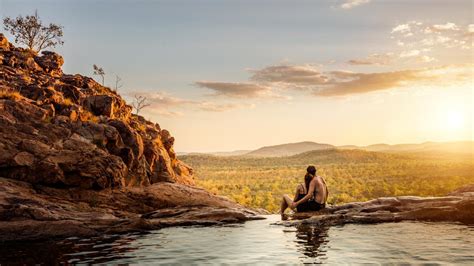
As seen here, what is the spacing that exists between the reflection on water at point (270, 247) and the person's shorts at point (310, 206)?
3.87 metres

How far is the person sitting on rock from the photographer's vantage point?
24.2 meters

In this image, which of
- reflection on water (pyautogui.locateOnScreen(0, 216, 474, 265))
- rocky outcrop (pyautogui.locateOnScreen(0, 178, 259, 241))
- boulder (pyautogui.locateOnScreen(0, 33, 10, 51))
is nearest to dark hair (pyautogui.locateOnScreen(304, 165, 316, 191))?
reflection on water (pyautogui.locateOnScreen(0, 216, 474, 265))

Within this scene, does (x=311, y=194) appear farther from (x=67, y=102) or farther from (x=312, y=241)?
(x=67, y=102)

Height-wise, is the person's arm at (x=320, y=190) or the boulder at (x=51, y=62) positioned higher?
the boulder at (x=51, y=62)

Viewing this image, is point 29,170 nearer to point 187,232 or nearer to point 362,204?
point 187,232

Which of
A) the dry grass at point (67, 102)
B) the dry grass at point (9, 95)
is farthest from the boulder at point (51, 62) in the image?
the dry grass at point (9, 95)

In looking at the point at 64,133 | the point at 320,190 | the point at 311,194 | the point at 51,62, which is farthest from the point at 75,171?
the point at 51,62

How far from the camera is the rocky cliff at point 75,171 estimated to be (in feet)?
68.0

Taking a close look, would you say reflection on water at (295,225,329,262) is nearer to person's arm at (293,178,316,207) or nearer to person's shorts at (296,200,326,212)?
person's arm at (293,178,316,207)

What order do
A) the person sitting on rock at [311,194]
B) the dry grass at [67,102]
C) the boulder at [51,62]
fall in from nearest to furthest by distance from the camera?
the person sitting on rock at [311,194] < the dry grass at [67,102] < the boulder at [51,62]

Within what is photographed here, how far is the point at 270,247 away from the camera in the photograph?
663 inches

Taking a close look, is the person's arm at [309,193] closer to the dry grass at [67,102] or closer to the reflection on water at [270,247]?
the reflection on water at [270,247]

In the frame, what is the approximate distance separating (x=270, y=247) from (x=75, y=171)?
1325 centimetres

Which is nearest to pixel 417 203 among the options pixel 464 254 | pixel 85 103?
pixel 464 254
